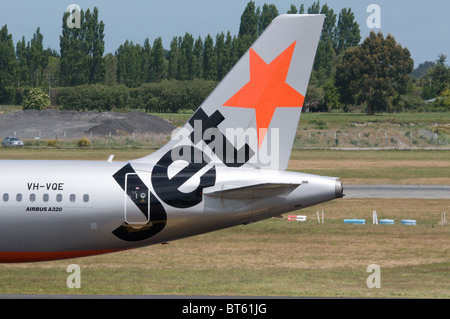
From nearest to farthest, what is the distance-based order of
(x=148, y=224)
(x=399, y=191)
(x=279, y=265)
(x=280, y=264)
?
(x=148, y=224) < (x=279, y=265) < (x=280, y=264) < (x=399, y=191)

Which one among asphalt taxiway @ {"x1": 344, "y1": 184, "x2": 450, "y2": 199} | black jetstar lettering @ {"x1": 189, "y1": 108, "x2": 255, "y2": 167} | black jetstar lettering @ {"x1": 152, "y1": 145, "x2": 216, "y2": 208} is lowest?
asphalt taxiway @ {"x1": 344, "y1": 184, "x2": 450, "y2": 199}

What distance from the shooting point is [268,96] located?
92.4 ft

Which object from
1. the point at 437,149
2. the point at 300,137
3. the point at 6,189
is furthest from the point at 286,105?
the point at 300,137

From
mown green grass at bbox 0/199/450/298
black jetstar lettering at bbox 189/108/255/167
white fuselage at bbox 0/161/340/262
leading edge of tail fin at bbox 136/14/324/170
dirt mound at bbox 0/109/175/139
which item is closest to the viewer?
white fuselage at bbox 0/161/340/262

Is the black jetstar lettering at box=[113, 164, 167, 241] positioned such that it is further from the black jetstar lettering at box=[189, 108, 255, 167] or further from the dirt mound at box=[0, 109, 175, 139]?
the dirt mound at box=[0, 109, 175, 139]

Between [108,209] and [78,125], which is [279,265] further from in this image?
[78,125]

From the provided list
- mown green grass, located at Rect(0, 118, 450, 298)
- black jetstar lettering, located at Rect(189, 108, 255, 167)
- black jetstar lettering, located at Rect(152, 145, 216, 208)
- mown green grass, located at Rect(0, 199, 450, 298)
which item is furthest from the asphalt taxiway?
black jetstar lettering, located at Rect(152, 145, 216, 208)

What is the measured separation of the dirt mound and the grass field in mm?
111355

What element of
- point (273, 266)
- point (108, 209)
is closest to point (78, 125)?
point (273, 266)

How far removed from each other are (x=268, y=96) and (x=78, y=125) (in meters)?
149

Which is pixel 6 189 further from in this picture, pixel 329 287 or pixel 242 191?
pixel 329 287

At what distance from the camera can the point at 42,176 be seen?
2838 centimetres

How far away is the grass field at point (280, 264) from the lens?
1308 inches

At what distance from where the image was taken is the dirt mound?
168 metres
